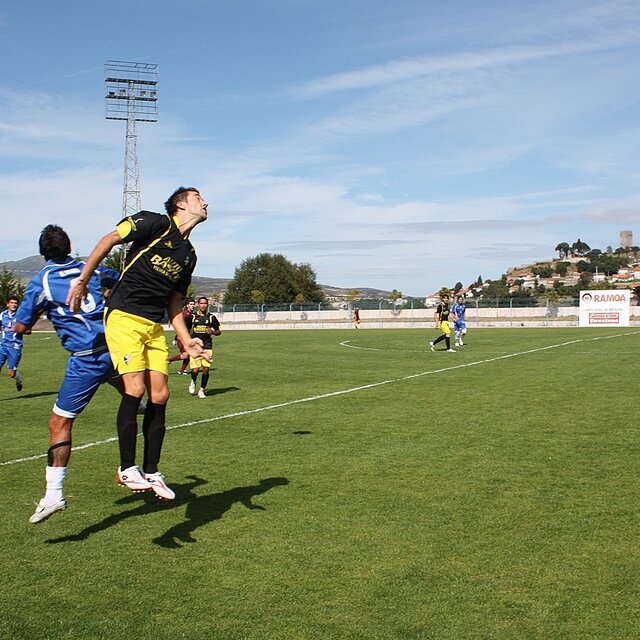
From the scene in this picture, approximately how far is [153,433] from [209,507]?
3.15ft

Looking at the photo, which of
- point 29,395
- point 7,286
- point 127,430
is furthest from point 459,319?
point 7,286

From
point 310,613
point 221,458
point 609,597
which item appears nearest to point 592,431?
point 221,458

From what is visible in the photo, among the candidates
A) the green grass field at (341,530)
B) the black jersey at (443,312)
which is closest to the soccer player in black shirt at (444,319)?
the black jersey at (443,312)

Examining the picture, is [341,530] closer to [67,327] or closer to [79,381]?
[79,381]

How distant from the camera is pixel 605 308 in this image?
5038 cm

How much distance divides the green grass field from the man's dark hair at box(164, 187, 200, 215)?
253 cm

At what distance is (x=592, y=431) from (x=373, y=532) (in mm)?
5301

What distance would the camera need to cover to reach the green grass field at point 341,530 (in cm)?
409

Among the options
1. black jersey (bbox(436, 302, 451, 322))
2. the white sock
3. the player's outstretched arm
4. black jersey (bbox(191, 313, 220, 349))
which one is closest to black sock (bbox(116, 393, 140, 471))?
the white sock

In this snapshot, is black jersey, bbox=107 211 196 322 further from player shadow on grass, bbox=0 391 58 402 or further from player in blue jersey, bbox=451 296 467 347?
player in blue jersey, bbox=451 296 467 347

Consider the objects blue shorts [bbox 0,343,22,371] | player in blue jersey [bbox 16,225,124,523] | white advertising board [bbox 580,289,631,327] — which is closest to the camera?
player in blue jersey [bbox 16,225,124,523]

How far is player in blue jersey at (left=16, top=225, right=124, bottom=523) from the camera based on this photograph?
5891mm

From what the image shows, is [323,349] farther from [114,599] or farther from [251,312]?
[251,312]

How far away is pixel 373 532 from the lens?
18.2ft
